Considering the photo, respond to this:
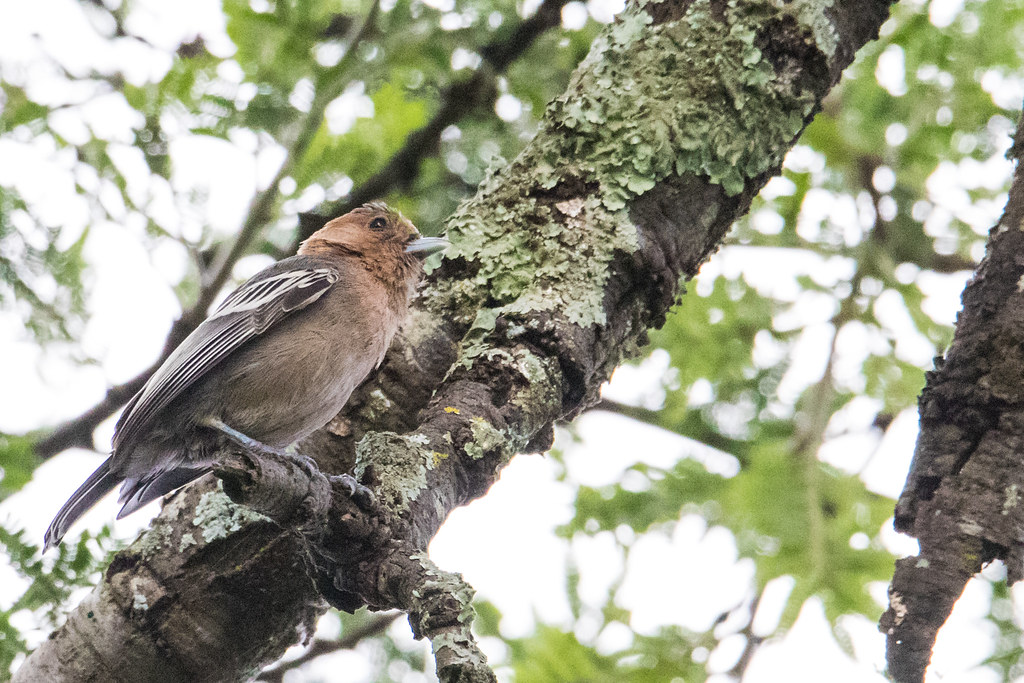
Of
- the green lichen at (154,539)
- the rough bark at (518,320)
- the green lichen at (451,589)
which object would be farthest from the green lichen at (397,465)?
the green lichen at (154,539)

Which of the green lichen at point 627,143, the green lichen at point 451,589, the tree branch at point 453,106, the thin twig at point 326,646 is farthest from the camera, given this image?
the tree branch at point 453,106

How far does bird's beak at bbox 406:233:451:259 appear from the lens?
144 inches

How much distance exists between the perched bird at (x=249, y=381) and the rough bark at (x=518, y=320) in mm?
213

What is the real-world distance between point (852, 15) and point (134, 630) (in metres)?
3.51

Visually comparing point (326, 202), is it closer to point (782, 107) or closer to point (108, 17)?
point (108, 17)

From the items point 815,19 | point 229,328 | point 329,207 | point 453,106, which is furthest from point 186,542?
point 815,19

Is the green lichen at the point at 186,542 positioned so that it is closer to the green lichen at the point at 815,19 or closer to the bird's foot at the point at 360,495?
the bird's foot at the point at 360,495

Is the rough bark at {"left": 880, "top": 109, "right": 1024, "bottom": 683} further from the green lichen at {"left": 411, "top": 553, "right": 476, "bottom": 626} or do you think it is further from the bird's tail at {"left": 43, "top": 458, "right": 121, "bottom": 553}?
the bird's tail at {"left": 43, "top": 458, "right": 121, "bottom": 553}

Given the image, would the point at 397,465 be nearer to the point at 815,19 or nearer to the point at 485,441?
the point at 485,441

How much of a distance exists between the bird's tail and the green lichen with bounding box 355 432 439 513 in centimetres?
138

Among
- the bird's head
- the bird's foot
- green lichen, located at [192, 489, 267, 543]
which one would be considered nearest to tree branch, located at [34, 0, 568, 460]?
the bird's head

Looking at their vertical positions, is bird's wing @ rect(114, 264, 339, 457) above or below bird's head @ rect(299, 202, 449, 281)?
below

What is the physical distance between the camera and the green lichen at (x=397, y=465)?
246 cm

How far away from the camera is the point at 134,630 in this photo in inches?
110
